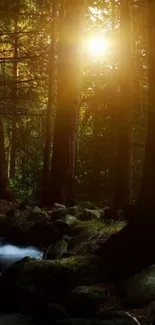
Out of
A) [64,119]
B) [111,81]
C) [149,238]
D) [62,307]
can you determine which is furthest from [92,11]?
[62,307]

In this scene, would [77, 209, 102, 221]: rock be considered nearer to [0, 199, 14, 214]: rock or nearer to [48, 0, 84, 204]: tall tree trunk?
[48, 0, 84, 204]: tall tree trunk

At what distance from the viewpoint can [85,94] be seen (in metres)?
21.3

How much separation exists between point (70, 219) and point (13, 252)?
1.35m

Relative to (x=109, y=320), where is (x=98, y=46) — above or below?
above

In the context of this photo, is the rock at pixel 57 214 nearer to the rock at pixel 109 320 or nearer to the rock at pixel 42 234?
the rock at pixel 42 234

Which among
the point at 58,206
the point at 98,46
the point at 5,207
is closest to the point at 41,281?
the point at 58,206

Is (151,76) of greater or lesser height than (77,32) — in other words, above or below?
→ below

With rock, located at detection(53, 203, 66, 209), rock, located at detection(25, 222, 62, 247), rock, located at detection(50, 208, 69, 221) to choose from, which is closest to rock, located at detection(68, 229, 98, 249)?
rock, located at detection(25, 222, 62, 247)

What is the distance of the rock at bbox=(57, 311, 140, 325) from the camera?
13.4ft

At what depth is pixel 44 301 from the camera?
5.12 metres

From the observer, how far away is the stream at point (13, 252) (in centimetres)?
795

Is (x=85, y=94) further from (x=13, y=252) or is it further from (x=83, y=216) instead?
(x=13, y=252)

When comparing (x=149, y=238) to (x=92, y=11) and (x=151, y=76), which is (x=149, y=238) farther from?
(x=92, y=11)

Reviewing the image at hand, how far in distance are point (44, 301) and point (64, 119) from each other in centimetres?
735
